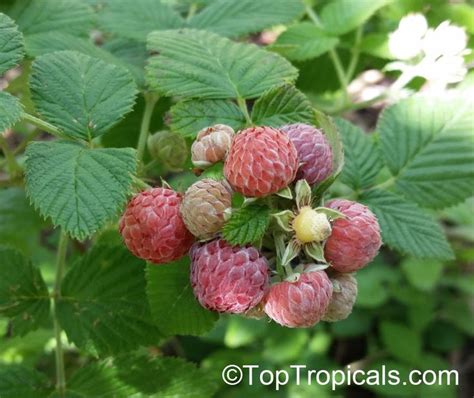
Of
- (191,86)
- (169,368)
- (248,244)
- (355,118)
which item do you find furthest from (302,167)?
(355,118)

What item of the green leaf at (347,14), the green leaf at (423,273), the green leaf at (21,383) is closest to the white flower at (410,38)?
the green leaf at (347,14)

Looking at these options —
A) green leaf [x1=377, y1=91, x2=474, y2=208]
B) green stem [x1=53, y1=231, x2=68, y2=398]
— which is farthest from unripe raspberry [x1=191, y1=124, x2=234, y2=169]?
green leaf [x1=377, y1=91, x2=474, y2=208]

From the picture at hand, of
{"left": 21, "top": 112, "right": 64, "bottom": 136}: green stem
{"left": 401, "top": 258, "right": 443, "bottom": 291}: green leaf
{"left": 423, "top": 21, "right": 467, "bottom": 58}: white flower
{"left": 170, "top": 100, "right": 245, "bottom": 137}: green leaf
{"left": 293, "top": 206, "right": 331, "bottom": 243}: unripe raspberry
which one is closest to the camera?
{"left": 293, "top": 206, "right": 331, "bottom": 243}: unripe raspberry

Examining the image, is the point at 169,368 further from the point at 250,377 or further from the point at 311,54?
the point at 250,377

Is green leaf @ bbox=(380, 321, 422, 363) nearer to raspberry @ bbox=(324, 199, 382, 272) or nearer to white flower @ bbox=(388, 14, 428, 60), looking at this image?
white flower @ bbox=(388, 14, 428, 60)

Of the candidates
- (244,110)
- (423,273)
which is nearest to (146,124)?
(244,110)

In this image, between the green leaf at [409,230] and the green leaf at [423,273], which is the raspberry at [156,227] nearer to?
the green leaf at [409,230]
